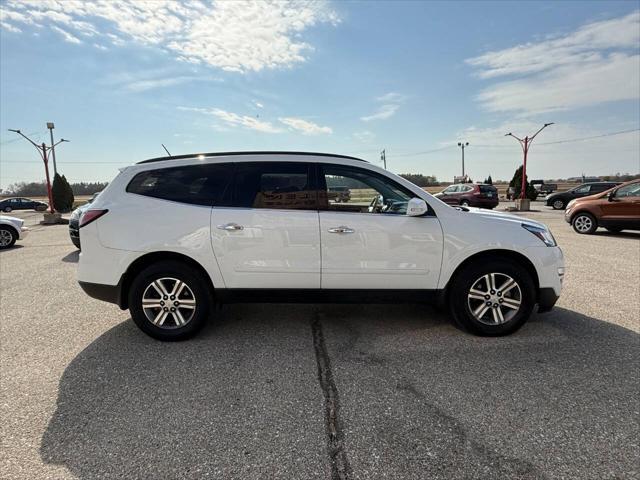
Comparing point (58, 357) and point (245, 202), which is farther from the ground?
point (245, 202)

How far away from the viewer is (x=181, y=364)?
3385 mm

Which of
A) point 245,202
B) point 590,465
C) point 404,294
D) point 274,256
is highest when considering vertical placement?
point 245,202

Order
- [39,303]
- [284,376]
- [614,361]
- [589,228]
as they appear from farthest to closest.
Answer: [589,228]
[39,303]
[614,361]
[284,376]

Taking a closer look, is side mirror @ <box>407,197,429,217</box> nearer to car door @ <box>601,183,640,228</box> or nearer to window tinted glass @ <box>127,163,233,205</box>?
window tinted glass @ <box>127,163,233,205</box>

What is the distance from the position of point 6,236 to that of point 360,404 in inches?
484

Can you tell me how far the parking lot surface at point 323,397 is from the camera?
219 cm

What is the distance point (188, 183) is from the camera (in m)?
3.85

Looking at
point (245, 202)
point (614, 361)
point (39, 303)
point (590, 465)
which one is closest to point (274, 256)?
point (245, 202)

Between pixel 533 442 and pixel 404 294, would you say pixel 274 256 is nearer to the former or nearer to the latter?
pixel 404 294

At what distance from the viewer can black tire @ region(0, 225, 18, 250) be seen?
10.8m

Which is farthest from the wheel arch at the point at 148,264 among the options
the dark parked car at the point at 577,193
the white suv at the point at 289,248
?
the dark parked car at the point at 577,193

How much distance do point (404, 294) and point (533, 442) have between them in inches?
67.8

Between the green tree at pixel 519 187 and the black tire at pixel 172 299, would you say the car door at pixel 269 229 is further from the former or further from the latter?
the green tree at pixel 519 187

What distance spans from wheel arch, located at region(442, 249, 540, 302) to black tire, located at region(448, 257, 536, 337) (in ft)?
0.09
